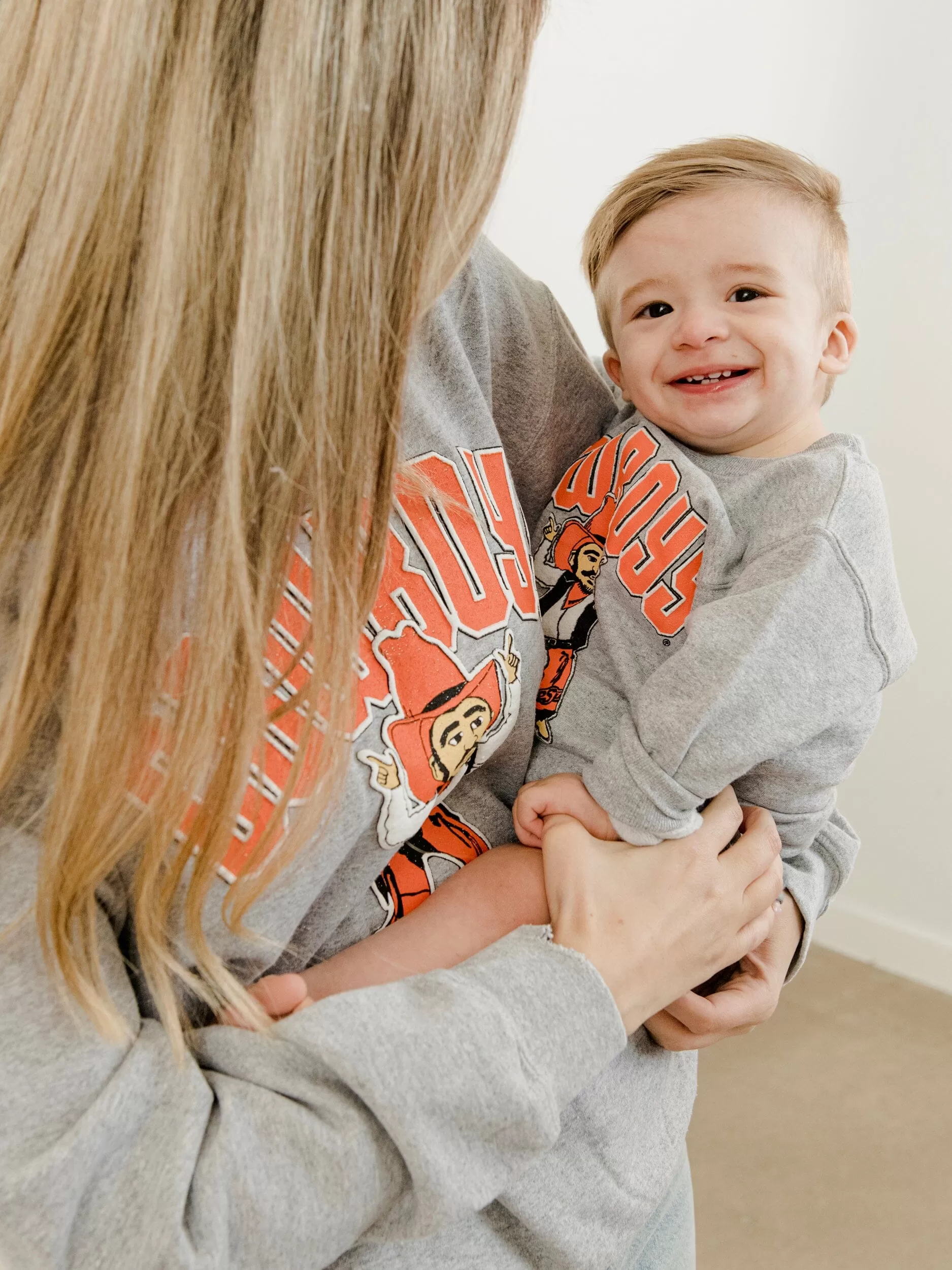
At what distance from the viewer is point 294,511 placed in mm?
604

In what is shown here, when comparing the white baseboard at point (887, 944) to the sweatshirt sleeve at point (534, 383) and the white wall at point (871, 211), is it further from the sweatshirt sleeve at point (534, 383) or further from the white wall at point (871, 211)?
the sweatshirt sleeve at point (534, 383)

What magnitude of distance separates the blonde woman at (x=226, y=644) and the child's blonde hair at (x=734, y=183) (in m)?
0.36

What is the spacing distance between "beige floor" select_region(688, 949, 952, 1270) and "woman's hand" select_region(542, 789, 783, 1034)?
110 cm

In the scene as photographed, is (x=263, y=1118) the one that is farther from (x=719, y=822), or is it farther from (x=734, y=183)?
(x=734, y=183)

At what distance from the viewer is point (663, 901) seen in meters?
0.74

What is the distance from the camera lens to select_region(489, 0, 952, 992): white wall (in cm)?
181

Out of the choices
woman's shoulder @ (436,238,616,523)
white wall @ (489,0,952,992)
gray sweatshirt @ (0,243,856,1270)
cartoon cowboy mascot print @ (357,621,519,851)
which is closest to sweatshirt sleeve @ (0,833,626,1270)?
gray sweatshirt @ (0,243,856,1270)

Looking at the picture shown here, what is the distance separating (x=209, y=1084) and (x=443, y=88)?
57cm

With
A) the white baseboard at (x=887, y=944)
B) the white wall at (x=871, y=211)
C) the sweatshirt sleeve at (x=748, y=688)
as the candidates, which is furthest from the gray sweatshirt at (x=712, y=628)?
the white baseboard at (x=887, y=944)

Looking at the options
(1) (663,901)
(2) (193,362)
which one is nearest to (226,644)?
(2) (193,362)

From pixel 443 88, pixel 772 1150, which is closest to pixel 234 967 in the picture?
pixel 443 88

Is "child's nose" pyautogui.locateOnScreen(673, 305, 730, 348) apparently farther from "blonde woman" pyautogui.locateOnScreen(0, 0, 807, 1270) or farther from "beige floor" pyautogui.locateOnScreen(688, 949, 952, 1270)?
"beige floor" pyautogui.locateOnScreen(688, 949, 952, 1270)

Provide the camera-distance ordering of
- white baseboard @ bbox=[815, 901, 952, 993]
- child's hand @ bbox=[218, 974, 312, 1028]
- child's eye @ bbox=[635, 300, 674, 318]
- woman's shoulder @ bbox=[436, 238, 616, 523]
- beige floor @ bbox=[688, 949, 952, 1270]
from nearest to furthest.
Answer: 1. child's hand @ bbox=[218, 974, 312, 1028]
2. woman's shoulder @ bbox=[436, 238, 616, 523]
3. child's eye @ bbox=[635, 300, 674, 318]
4. beige floor @ bbox=[688, 949, 952, 1270]
5. white baseboard @ bbox=[815, 901, 952, 993]

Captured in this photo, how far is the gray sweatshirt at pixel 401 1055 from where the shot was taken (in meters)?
0.53
